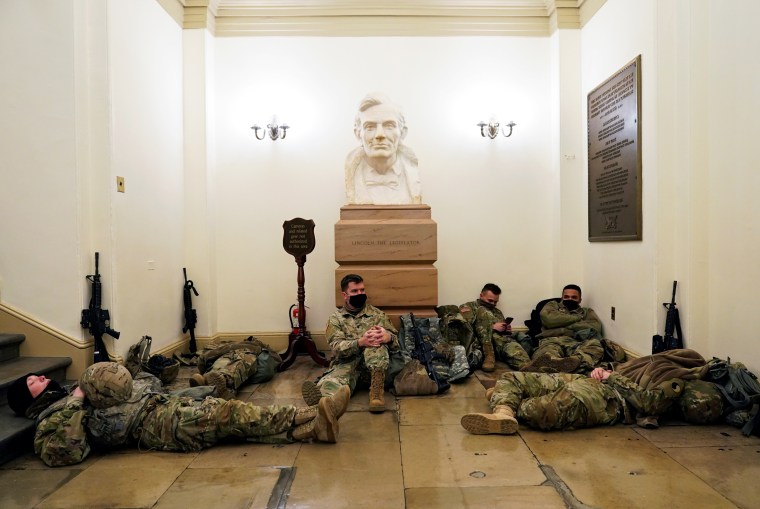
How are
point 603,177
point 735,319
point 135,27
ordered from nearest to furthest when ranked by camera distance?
point 735,319 → point 135,27 → point 603,177

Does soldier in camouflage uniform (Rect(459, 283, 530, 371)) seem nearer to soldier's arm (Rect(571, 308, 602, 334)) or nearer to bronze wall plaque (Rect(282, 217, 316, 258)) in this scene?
soldier's arm (Rect(571, 308, 602, 334))

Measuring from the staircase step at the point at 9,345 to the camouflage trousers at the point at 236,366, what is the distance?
4.69ft

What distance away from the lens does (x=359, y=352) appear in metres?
4.07

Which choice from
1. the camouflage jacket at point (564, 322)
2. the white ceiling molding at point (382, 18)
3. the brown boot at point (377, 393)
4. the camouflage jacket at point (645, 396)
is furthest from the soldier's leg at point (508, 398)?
the white ceiling molding at point (382, 18)

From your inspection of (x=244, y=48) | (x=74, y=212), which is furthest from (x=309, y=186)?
(x=74, y=212)

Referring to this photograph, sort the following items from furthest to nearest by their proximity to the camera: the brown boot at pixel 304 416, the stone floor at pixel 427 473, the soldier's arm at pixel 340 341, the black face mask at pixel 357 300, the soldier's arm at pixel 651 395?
the black face mask at pixel 357 300 < the soldier's arm at pixel 340 341 < the soldier's arm at pixel 651 395 < the brown boot at pixel 304 416 < the stone floor at pixel 427 473

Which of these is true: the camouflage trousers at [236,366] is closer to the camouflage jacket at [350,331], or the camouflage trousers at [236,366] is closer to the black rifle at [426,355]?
the camouflage jacket at [350,331]

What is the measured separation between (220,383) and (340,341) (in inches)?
39.2

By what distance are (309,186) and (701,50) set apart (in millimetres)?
4025

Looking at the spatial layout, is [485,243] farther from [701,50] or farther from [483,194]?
[701,50]

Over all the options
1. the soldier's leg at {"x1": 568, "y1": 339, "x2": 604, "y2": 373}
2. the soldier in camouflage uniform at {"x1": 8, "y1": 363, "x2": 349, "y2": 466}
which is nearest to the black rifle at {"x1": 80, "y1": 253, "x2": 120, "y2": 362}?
the soldier in camouflage uniform at {"x1": 8, "y1": 363, "x2": 349, "y2": 466}

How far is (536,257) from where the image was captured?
6121 millimetres

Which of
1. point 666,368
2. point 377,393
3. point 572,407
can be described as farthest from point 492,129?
point 572,407

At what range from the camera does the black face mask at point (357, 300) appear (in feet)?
14.3
